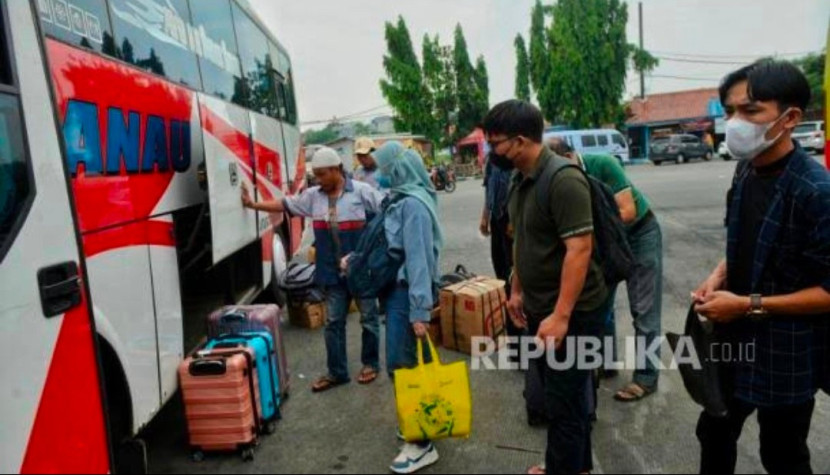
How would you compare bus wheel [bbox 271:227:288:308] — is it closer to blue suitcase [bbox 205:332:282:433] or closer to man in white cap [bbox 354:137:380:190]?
man in white cap [bbox 354:137:380:190]

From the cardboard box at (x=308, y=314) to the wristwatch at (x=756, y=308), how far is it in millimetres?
4620

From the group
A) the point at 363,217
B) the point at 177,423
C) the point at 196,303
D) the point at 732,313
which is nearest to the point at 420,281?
the point at 363,217

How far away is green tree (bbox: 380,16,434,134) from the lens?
36.5 meters

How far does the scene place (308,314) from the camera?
6.14 m

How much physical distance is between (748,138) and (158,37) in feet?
11.1

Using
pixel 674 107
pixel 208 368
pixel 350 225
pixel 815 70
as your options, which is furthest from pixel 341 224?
pixel 815 70

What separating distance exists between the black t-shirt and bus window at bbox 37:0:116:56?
109 inches

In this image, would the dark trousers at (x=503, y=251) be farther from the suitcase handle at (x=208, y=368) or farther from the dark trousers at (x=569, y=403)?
the suitcase handle at (x=208, y=368)

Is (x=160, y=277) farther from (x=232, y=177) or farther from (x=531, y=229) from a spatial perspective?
(x=531, y=229)

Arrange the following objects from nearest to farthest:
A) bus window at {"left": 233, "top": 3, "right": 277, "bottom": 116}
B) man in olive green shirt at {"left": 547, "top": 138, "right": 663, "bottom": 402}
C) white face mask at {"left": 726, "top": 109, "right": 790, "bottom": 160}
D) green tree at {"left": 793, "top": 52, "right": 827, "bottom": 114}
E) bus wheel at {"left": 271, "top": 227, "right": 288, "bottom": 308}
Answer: white face mask at {"left": 726, "top": 109, "right": 790, "bottom": 160}, man in olive green shirt at {"left": 547, "top": 138, "right": 663, "bottom": 402}, bus window at {"left": 233, "top": 3, "right": 277, "bottom": 116}, bus wheel at {"left": 271, "top": 227, "right": 288, "bottom": 308}, green tree at {"left": 793, "top": 52, "right": 827, "bottom": 114}

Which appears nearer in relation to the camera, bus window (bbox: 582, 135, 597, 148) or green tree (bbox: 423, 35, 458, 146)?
bus window (bbox: 582, 135, 597, 148)

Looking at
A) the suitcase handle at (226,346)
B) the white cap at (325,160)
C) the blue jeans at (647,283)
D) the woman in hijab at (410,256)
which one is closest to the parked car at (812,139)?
the blue jeans at (647,283)

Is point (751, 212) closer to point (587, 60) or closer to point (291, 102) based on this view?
point (291, 102)

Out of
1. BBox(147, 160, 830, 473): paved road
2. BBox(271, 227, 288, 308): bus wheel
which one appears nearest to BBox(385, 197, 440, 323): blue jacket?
BBox(147, 160, 830, 473): paved road
